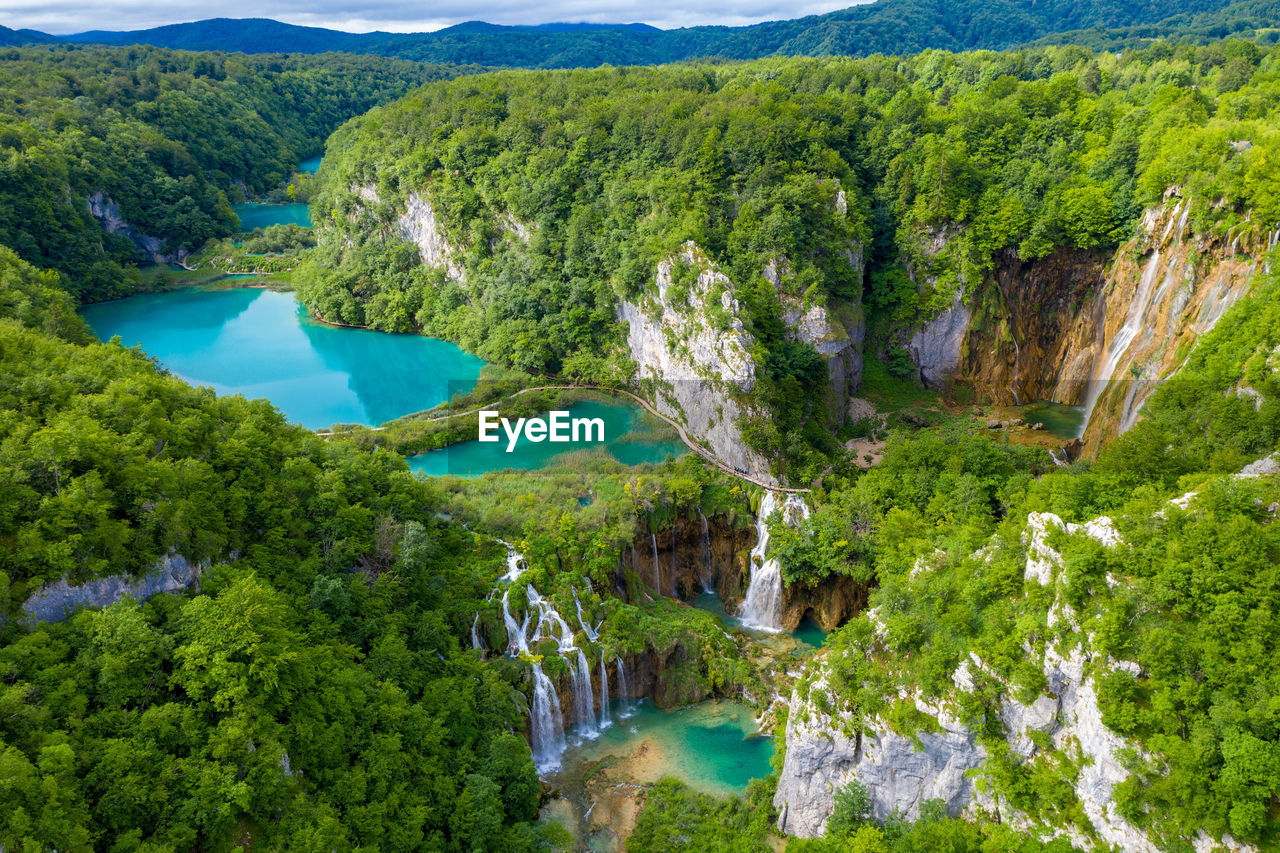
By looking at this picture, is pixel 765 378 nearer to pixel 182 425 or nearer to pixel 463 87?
pixel 182 425

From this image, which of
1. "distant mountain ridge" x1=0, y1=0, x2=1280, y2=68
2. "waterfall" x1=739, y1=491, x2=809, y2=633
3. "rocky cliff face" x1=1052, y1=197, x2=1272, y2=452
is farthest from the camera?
"distant mountain ridge" x1=0, y1=0, x2=1280, y2=68

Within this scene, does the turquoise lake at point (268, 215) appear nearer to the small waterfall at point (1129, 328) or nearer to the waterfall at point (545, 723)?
the waterfall at point (545, 723)

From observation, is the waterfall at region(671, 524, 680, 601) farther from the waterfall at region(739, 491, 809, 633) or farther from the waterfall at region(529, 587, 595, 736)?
the waterfall at region(529, 587, 595, 736)

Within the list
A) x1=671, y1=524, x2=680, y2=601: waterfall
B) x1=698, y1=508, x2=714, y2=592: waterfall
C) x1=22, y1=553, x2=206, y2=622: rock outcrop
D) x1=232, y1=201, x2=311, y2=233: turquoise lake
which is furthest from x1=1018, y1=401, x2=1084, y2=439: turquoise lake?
Result: x1=232, y1=201, x2=311, y2=233: turquoise lake

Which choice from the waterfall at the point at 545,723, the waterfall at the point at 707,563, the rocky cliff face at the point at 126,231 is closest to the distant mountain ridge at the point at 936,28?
the rocky cliff face at the point at 126,231

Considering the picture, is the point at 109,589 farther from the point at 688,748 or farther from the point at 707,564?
the point at 707,564

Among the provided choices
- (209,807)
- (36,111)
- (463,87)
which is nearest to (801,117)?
(463,87)
